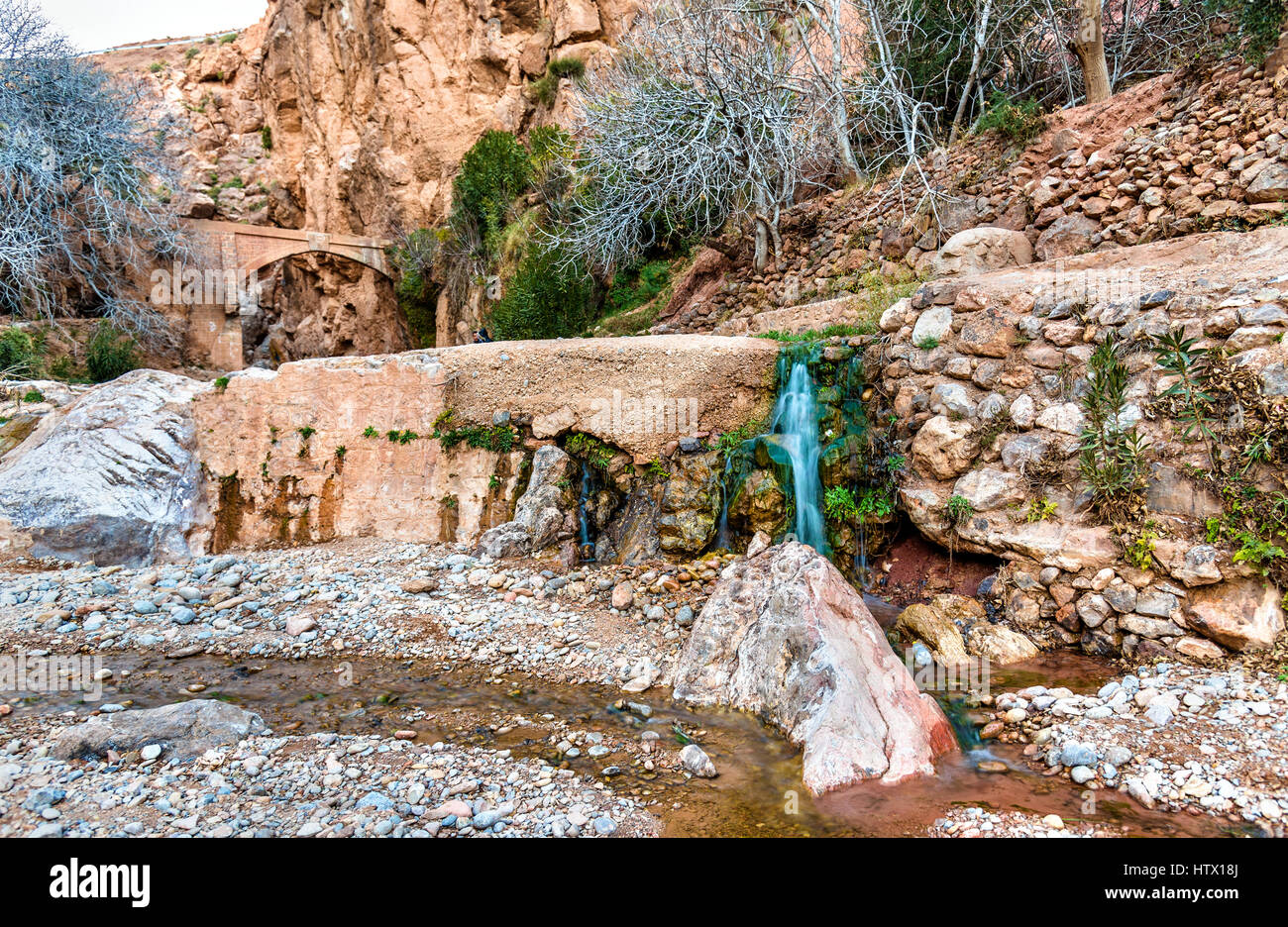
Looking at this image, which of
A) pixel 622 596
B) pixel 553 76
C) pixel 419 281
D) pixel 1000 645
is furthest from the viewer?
pixel 419 281

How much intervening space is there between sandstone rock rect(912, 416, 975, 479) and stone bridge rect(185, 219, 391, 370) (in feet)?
65.2

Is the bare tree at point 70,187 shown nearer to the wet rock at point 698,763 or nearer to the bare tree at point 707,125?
the bare tree at point 707,125

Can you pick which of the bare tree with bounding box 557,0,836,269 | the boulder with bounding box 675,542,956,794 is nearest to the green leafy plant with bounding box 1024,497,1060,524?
the boulder with bounding box 675,542,956,794

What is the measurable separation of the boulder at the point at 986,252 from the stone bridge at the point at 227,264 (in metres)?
19.2

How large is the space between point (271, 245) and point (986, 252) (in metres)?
20.7

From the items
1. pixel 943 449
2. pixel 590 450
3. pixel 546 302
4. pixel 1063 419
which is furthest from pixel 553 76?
pixel 1063 419

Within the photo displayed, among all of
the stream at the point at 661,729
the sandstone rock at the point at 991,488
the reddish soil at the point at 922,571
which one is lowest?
the stream at the point at 661,729

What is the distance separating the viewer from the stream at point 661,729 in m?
3.34

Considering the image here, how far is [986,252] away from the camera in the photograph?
8789mm

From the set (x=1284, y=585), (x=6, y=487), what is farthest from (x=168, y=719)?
(x=1284, y=585)

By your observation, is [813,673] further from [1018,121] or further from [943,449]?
[1018,121]

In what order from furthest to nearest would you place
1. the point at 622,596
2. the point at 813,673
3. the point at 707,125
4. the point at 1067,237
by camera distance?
the point at 707,125, the point at 1067,237, the point at 622,596, the point at 813,673

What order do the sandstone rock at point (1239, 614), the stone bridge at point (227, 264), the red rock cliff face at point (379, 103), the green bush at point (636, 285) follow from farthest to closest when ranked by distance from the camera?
the red rock cliff face at point (379, 103)
the stone bridge at point (227, 264)
the green bush at point (636, 285)
the sandstone rock at point (1239, 614)

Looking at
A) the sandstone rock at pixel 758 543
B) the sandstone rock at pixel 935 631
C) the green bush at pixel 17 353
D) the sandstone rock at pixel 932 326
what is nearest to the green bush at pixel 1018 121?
the sandstone rock at pixel 932 326
